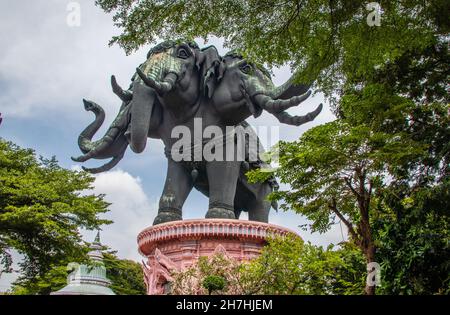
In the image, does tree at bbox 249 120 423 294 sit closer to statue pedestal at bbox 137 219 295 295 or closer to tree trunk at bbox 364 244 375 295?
tree trunk at bbox 364 244 375 295

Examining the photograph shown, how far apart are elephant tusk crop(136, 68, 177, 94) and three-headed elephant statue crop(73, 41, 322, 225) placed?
26 mm

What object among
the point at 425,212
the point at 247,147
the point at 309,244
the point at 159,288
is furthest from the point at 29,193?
the point at 425,212

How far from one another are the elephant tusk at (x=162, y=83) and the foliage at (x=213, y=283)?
576 cm

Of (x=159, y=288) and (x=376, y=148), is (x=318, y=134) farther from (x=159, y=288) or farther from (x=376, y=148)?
(x=159, y=288)

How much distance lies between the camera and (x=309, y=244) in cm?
1174

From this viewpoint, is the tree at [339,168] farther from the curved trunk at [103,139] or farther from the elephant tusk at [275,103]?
the curved trunk at [103,139]

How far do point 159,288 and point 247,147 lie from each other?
16.9 feet

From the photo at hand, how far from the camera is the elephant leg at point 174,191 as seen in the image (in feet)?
55.4

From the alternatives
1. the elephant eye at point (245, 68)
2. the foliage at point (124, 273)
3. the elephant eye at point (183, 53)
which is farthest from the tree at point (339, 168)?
the foliage at point (124, 273)

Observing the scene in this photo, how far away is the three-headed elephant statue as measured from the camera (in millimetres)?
16172

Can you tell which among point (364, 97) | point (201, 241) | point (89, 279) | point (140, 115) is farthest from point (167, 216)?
point (364, 97)

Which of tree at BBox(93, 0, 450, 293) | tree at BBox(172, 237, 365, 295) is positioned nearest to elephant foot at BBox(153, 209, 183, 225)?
tree at BBox(172, 237, 365, 295)

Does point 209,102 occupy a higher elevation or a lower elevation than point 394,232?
higher

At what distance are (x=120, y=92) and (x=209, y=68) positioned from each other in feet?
8.40
